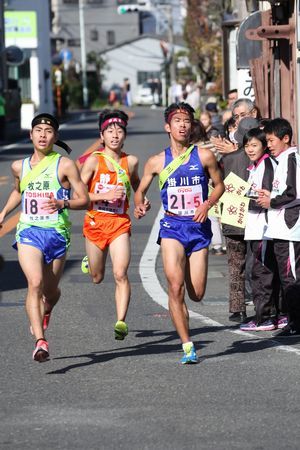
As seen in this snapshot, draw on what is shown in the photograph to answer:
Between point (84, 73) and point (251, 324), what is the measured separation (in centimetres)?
9948

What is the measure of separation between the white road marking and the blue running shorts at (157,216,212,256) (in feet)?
3.36

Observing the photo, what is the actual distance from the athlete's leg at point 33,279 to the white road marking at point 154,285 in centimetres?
186

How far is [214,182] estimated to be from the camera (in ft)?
33.7

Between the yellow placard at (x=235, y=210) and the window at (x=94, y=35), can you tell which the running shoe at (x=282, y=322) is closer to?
the yellow placard at (x=235, y=210)

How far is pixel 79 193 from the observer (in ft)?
32.7

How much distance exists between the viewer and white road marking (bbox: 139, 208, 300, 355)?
11.2m

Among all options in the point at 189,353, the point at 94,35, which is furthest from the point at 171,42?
the point at 189,353

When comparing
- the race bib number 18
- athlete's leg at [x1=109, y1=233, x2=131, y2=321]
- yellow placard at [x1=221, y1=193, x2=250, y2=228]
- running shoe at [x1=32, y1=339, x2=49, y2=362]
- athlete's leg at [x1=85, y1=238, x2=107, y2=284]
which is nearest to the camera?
running shoe at [x1=32, y1=339, x2=49, y2=362]

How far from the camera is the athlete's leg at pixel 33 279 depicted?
387 inches

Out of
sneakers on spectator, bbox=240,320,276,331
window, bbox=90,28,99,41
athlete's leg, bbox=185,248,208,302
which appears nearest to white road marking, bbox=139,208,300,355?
sneakers on spectator, bbox=240,320,276,331

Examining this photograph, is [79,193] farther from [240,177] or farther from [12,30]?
[12,30]

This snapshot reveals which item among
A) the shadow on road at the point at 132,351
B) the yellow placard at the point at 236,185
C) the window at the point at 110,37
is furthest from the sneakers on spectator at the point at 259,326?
the window at the point at 110,37

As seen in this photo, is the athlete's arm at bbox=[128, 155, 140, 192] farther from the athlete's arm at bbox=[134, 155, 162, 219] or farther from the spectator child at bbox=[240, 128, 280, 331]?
the spectator child at bbox=[240, 128, 280, 331]

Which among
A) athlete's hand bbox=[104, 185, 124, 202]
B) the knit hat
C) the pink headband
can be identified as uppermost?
the pink headband
